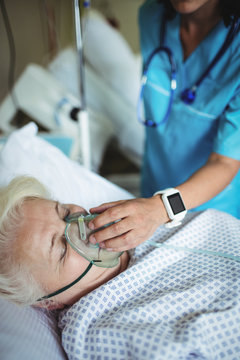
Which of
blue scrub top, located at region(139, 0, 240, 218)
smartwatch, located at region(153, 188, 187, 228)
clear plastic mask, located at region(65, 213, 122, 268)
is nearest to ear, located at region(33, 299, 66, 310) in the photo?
clear plastic mask, located at region(65, 213, 122, 268)

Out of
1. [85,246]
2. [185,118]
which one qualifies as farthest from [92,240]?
[185,118]

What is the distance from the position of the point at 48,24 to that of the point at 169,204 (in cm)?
214

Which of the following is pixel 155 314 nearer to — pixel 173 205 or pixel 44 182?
pixel 173 205

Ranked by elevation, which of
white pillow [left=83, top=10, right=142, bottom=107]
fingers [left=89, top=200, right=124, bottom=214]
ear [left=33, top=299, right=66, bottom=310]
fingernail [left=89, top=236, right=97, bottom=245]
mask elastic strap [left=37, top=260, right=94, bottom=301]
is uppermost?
white pillow [left=83, top=10, right=142, bottom=107]

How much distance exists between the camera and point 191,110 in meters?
1.22

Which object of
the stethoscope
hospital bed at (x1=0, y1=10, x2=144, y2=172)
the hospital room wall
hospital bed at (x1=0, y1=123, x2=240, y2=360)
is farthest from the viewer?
the hospital room wall

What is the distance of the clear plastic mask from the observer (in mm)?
837

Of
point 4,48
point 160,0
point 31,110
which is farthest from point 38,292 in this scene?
point 4,48

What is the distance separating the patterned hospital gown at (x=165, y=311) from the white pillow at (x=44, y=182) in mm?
58

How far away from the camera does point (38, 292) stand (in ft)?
2.87

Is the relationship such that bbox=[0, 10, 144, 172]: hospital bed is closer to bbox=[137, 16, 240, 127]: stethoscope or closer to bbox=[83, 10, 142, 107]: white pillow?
bbox=[83, 10, 142, 107]: white pillow

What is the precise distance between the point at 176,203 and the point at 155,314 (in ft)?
1.04

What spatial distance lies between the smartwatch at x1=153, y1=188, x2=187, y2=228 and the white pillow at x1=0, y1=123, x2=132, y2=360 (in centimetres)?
47

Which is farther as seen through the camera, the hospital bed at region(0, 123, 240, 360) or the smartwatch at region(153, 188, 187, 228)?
the smartwatch at region(153, 188, 187, 228)
